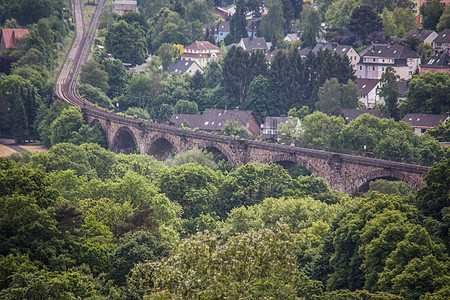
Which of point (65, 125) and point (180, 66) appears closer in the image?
point (65, 125)

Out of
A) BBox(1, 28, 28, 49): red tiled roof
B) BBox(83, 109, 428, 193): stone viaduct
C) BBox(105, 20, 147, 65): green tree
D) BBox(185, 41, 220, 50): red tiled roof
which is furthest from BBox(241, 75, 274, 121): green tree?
BBox(1, 28, 28, 49): red tiled roof

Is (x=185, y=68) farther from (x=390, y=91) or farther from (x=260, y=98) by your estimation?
(x=390, y=91)

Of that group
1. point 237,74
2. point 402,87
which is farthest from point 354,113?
point 237,74

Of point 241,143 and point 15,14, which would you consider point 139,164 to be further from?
point 15,14

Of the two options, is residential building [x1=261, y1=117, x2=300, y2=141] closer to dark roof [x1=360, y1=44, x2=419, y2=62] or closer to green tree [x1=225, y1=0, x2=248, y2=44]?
dark roof [x1=360, y1=44, x2=419, y2=62]

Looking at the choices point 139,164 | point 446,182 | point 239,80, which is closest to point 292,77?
point 239,80

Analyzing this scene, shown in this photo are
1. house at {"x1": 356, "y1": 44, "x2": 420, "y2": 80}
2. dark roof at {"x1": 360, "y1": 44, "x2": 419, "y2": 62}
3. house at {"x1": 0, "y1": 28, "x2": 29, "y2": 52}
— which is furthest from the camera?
house at {"x1": 0, "y1": 28, "x2": 29, "y2": 52}

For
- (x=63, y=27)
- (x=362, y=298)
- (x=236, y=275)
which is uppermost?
(x=63, y=27)
